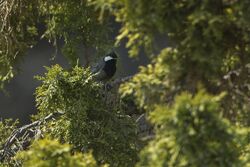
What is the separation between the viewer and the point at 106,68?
650 centimetres

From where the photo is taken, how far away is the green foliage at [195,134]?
3096 millimetres

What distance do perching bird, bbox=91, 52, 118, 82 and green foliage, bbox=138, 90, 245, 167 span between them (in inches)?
117

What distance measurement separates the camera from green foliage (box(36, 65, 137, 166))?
18.5 feet

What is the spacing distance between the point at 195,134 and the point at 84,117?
2606mm

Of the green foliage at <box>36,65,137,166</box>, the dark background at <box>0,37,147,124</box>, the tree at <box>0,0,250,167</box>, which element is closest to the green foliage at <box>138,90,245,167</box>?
the tree at <box>0,0,250,167</box>

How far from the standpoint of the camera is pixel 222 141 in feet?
10.4

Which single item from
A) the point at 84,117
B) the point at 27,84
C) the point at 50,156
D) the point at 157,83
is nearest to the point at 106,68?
the point at 84,117

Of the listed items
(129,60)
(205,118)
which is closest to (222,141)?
(205,118)

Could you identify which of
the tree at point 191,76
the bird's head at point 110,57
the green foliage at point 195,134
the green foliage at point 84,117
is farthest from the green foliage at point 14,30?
the green foliage at point 195,134

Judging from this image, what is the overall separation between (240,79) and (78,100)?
221 centimetres

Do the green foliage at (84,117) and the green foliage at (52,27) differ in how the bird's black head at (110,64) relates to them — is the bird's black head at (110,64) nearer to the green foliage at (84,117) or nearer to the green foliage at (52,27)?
the green foliage at (52,27)

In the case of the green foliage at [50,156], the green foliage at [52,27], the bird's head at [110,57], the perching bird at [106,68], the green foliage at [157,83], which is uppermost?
the green foliage at [52,27]

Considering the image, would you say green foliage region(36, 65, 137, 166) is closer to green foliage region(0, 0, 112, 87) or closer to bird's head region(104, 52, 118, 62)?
green foliage region(0, 0, 112, 87)

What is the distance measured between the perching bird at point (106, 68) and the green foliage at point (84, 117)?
0.42 metres
